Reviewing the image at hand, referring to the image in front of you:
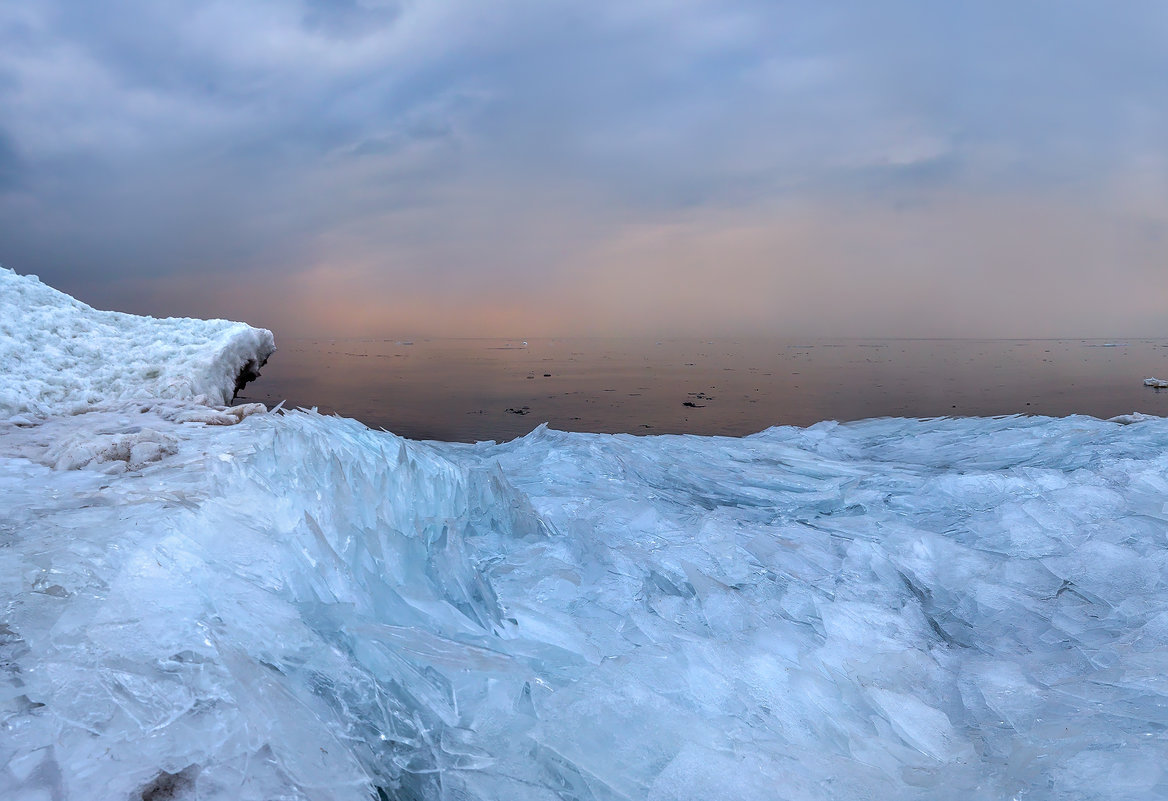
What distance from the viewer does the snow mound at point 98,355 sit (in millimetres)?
5219

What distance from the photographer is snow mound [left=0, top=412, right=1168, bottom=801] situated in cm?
148

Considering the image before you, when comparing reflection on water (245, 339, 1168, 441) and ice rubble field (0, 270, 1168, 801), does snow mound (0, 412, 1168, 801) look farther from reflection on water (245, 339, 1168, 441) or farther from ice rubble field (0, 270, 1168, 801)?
reflection on water (245, 339, 1168, 441)

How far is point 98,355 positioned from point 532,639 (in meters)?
6.49

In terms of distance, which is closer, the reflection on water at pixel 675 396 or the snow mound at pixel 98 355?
the snow mound at pixel 98 355

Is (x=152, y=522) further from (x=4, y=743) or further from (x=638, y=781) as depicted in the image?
(x=638, y=781)

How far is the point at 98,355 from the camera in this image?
6242mm

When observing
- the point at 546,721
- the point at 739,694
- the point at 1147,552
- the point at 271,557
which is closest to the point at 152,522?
the point at 271,557

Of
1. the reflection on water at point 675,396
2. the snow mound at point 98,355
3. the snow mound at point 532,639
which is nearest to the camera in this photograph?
the snow mound at point 532,639

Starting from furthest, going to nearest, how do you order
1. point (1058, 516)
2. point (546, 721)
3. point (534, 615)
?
point (1058, 516), point (534, 615), point (546, 721)

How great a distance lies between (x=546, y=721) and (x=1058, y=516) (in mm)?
3411

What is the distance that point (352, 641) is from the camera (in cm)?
189

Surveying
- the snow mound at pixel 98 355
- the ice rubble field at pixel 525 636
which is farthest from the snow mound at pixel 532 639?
the snow mound at pixel 98 355

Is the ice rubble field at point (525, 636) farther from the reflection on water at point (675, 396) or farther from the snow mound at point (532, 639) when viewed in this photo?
the reflection on water at point (675, 396)

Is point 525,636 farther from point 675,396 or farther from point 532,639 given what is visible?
point 675,396
